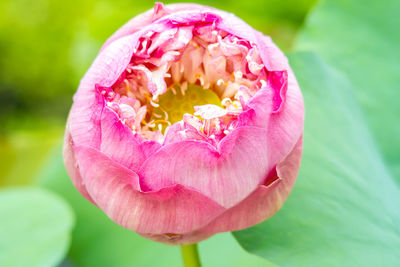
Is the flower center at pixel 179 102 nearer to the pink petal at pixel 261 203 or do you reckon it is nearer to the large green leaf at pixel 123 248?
the pink petal at pixel 261 203

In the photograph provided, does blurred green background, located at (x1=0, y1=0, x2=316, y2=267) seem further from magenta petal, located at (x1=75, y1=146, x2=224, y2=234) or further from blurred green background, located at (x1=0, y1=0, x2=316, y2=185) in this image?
magenta petal, located at (x1=75, y1=146, x2=224, y2=234)

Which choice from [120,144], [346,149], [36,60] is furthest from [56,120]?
[120,144]

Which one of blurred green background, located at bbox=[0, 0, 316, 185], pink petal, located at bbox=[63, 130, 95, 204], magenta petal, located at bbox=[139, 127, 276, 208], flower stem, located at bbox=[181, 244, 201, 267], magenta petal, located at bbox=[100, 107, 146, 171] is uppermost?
magenta petal, located at bbox=[139, 127, 276, 208]

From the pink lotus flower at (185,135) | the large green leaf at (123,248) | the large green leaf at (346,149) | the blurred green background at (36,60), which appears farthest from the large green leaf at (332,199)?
the blurred green background at (36,60)

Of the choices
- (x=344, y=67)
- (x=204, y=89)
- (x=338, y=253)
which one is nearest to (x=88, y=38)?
(x=344, y=67)

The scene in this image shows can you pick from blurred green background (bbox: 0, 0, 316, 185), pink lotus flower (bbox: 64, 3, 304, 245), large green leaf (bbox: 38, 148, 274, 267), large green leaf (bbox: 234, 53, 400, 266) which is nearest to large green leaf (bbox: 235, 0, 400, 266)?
large green leaf (bbox: 234, 53, 400, 266)

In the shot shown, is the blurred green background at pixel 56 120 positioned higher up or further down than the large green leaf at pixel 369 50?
further down
